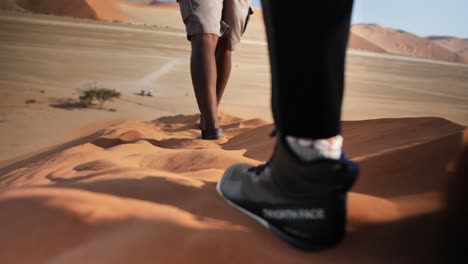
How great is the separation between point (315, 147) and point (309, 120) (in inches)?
2.6

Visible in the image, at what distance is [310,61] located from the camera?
0.87m

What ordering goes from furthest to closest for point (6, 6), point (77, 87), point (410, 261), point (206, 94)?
point (6, 6) → point (77, 87) → point (206, 94) → point (410, 261)

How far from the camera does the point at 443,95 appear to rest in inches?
251

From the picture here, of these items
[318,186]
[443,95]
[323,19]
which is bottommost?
[443,95]

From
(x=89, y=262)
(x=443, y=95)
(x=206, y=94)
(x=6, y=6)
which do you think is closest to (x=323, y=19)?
(x=89, y=262)

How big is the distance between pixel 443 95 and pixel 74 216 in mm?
6403

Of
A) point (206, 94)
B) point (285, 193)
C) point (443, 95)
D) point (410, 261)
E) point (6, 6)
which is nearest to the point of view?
point (410, 261)

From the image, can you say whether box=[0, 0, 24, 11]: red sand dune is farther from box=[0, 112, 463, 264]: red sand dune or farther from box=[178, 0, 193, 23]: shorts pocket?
box=[0, 112, 463, 264]: red sand dune

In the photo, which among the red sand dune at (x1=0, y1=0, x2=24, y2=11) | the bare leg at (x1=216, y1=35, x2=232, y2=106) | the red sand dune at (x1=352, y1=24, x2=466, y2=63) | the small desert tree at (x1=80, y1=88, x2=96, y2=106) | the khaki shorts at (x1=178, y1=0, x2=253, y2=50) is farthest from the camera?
the red sand dune at (x1=352, y1=24, x2=466, y2=63)

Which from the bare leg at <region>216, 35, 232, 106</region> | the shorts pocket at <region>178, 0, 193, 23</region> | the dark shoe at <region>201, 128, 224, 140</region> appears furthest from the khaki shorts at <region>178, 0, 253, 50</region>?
the dark shoe at <region>201, 128, 224, 140</region>

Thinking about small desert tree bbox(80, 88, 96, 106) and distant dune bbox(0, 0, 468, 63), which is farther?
distant dune bbox(0, 0, 468, 63)

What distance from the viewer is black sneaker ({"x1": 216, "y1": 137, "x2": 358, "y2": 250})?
2.89 feet

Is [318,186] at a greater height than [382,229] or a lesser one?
greater

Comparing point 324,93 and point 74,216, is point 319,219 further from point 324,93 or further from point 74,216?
point 74,216
